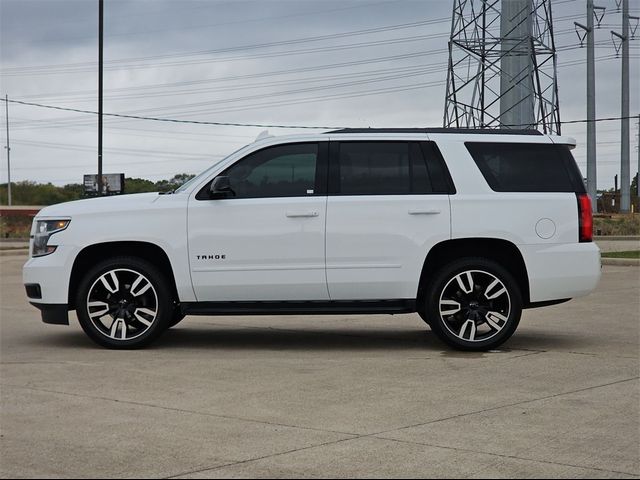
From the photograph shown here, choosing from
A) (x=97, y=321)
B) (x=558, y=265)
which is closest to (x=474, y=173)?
(x=558, y=265)

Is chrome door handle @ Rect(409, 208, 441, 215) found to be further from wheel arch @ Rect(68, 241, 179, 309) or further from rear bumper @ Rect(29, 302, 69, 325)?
rear bumper @ Rect(29, 302, 69, 325)

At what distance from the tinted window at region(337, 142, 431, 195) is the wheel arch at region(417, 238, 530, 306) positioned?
574 mm

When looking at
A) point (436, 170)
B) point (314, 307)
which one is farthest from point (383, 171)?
point (314, 307)

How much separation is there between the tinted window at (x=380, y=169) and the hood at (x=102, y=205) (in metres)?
1.83

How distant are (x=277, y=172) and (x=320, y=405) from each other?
10.8 feet

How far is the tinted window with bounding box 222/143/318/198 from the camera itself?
965cm

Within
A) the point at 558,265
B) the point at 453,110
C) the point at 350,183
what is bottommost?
the point at 558,265

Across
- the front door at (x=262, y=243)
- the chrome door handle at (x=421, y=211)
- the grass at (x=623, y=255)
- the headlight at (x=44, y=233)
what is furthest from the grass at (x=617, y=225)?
the headlight at (x=44, y=233)

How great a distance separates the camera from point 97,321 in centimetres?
970

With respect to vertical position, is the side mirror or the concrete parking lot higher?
the side mirror

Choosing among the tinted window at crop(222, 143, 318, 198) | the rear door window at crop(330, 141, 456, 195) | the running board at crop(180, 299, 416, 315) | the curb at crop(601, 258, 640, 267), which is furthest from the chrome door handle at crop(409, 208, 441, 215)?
the curb at crop(601, 258, 640, 267)

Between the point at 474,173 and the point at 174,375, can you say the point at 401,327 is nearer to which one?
the point at 474,173

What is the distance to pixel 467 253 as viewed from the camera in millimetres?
9727

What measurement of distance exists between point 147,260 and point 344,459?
479cm
